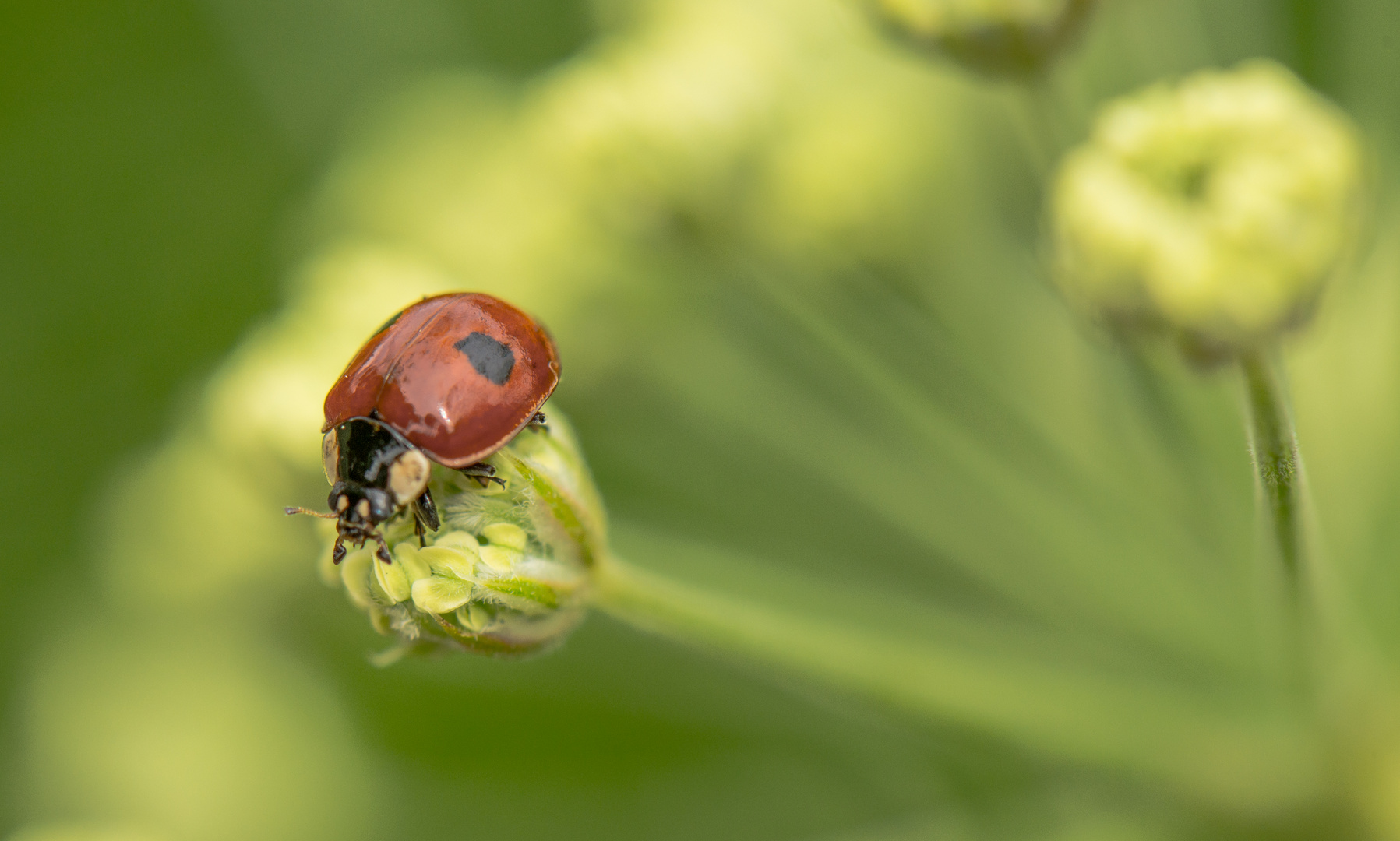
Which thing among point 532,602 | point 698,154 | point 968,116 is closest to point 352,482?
point 532,602

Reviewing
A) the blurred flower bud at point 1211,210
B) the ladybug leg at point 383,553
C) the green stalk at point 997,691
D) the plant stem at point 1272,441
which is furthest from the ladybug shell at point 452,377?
the plant stem at point 1272,441

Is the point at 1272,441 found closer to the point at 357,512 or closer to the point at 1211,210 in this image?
the point at 1211,210

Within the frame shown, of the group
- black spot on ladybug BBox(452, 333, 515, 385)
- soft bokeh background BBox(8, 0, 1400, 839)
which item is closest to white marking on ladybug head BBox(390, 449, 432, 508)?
black spot on ladybug BBox(452, 333, 515, 385)

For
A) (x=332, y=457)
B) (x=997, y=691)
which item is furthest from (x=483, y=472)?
(x=997, y=691)

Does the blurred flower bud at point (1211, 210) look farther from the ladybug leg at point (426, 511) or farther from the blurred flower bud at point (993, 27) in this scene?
the ladybug leg at point (426, 511)

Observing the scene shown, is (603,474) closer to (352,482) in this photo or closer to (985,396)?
(985,396)

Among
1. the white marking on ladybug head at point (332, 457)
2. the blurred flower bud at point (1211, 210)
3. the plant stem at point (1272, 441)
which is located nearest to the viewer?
the plant stem at point (1272, 441)
